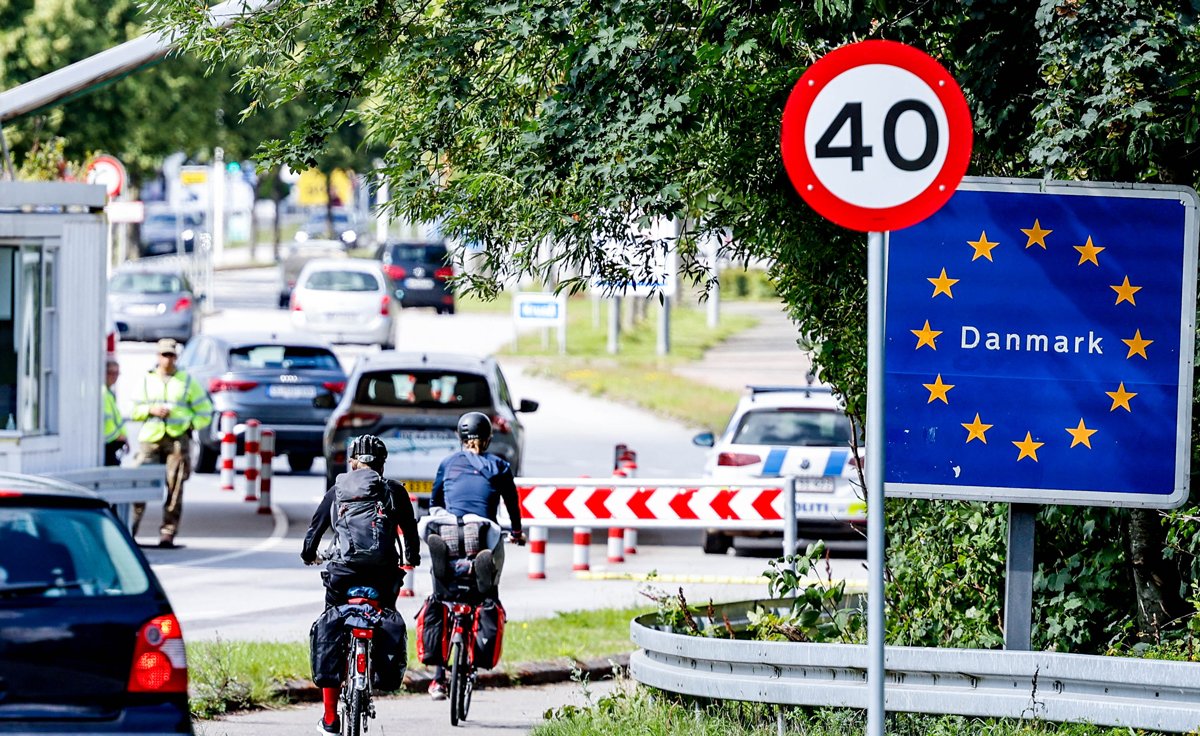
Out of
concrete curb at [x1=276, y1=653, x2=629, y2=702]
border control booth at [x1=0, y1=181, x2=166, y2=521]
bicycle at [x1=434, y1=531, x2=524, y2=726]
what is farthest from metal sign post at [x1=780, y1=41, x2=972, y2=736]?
border control booth at [x1=0, y1=181, x2=166, y2=521]

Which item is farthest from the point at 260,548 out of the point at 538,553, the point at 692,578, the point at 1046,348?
the point at 1046,348

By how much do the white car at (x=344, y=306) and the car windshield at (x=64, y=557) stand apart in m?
34.0

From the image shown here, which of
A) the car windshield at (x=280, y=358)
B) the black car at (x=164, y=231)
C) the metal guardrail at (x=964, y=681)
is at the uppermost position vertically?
the black car at (x=164, y=231)

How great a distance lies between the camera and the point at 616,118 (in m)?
8.45

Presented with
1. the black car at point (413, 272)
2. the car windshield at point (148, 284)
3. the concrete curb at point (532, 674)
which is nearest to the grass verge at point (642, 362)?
the black car at point (413, 272)

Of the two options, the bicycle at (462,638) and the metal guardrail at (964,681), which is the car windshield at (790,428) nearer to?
the bicycle at (462,638)

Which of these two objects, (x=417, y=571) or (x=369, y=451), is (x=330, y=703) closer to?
(x=369, y=451)

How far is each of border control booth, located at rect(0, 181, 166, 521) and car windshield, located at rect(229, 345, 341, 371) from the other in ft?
29.5

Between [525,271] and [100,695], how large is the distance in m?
3.46

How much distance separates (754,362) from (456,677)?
3323cm

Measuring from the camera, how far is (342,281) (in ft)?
135

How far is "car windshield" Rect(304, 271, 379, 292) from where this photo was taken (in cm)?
4103

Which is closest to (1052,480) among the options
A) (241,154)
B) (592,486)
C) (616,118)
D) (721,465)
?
(616,118)

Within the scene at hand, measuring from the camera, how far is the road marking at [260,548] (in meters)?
16.6
